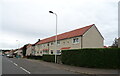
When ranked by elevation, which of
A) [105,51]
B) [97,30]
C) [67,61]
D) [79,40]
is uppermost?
[97,30]

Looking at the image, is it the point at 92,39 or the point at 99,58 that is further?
the point at 92,39

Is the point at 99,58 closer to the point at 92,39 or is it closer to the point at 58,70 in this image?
the point at 58,70

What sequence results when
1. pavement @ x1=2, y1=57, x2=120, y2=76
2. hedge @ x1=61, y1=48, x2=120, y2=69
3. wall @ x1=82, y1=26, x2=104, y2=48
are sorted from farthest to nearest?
wall @ x1=82, y1=26, x2=104, y2=48 < hedge @ x1=61, y1=48, x2=120, y2=69 < pavement @ x1=2, y1=57, x2=120, y2=76

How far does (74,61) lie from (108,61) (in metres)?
4.72

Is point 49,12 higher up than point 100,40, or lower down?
→ higher up

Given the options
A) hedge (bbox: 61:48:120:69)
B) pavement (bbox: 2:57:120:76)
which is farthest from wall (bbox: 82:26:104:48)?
pavement (bbox: 2:57:120:76)

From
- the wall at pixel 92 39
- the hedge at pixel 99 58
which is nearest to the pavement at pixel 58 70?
the hedge at pixel 99 58

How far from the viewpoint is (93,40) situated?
109 feet

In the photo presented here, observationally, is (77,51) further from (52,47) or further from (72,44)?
(52,47)

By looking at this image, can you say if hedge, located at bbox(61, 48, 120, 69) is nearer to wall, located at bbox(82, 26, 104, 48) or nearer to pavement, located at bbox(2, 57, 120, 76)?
pavement, located at bbox(2, 57, 120, 76)

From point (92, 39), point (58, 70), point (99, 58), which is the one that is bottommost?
point (58, 70)

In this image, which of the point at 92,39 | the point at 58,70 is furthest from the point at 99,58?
the point at 92,39

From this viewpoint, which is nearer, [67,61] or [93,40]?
[67,61]

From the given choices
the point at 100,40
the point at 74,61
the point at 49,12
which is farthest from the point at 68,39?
the point at 74,61
